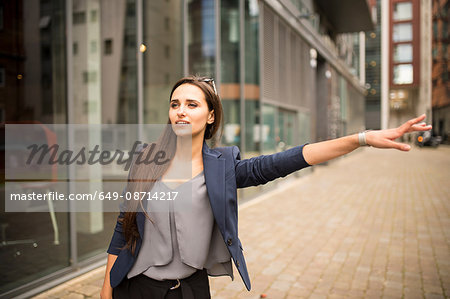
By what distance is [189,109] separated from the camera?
1.99 m

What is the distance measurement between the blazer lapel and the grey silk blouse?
2.8 inches

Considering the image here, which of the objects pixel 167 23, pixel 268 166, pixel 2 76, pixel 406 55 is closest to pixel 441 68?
pixel 406 55

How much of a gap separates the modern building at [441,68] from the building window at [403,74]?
8.02m

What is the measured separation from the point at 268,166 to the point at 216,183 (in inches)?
A: 10.6

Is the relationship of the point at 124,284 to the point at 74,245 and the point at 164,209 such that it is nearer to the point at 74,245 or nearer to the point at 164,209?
the point at 164,209

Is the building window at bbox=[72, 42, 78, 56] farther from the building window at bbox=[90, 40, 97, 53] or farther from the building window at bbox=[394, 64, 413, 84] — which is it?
the building window at bbox=[394, 64, 413, 84]

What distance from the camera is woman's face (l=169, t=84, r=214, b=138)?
6.48 ft

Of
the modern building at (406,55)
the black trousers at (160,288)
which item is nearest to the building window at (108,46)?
the black trousers at (160,288)

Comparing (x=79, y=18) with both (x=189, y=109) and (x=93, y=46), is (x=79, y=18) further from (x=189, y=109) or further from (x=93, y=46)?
(x=189, y=109)

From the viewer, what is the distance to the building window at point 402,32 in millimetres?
61344

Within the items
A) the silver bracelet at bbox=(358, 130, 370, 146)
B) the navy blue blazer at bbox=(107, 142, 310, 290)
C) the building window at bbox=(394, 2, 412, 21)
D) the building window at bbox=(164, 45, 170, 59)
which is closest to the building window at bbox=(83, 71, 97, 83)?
the building window at bbox=(164, 45, 170, 59)

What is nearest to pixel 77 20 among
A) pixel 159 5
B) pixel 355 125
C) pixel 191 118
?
pixel 159 5

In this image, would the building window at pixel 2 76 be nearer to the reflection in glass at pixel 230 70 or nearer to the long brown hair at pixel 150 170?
the long brown hair at pixel 150 170

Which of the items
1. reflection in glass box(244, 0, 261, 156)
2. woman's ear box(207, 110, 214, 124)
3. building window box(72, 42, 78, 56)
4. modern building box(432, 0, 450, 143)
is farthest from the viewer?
modern building box(432, 0, 450, 143)
